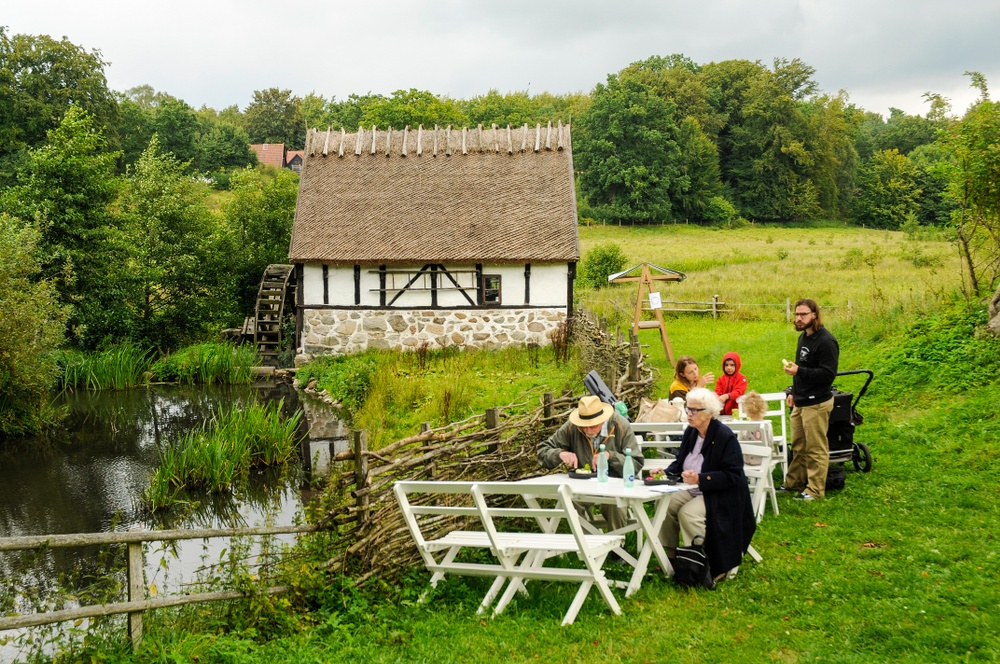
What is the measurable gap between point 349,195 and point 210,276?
19.7 ft

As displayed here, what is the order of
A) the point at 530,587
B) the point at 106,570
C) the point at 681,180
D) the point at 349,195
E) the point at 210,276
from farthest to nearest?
the point at 681,180, the point at 210,276, the point at 349,195, the point at 106,570, the point at 530,587

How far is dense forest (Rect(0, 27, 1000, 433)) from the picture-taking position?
51.4ft

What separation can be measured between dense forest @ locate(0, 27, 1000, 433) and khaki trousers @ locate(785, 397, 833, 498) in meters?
7.13

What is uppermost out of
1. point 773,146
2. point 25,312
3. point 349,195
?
point 773,146

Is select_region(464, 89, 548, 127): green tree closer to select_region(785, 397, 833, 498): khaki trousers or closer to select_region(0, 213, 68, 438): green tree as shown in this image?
A: select_region(0, 213, 68, 438): green tree

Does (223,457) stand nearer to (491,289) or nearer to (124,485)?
(124,485)

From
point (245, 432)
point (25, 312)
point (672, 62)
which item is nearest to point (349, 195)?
point (25, 312)

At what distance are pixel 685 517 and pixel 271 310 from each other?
20.7 metres

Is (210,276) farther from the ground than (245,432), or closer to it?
farther from the ground

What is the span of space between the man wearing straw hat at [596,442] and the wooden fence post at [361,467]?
1441 mm

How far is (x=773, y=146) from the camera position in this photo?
64250 millimetres

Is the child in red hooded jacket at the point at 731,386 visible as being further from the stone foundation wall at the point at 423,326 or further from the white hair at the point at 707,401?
the stone foundation wall at the point at 423,326

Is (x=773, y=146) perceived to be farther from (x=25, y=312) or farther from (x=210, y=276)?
(x=25, y=312)

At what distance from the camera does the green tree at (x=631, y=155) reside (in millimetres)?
59438
